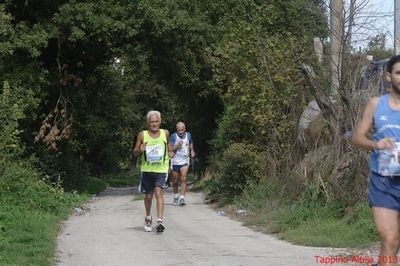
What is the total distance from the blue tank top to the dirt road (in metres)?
2.69

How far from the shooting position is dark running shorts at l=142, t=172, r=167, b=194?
10.1m

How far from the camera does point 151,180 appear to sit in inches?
401

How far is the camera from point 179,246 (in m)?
8.62

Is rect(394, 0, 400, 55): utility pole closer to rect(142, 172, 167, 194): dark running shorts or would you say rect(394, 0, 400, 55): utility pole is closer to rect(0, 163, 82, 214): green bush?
rect(142, 172, 167, 194): dark running shorts

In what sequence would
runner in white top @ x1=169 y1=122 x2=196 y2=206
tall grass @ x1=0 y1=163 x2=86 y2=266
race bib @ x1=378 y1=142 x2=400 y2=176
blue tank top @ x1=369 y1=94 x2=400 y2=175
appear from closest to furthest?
race bib @ x1=378 y1=142 x2=400 y2=176, blue tank top @ x1=369 y1=94 x2=400 y2=175, tall grass @ x1=0 y1=163 x2=86 y2=266, runner in white top @ x1=169 y1=122 x2=196 y2=206

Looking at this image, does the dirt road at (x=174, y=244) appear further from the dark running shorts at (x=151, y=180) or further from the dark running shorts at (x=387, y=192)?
the dark running shorts at (x=387, y=192)

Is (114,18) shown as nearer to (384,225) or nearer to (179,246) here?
(179,246)

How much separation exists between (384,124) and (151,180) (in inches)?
226

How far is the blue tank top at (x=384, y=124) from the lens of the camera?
4886 mm

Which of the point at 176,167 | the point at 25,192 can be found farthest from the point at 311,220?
the point at 176,167

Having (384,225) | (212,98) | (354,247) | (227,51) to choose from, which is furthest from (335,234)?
(212,98)

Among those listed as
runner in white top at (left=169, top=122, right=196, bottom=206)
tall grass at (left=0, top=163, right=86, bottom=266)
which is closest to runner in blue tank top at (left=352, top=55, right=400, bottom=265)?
tall grass at (left=0, top=163, right=86, bottom=266)

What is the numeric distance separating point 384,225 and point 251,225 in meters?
6.08

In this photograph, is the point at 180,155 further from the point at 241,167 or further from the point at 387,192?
the point at 387,192
